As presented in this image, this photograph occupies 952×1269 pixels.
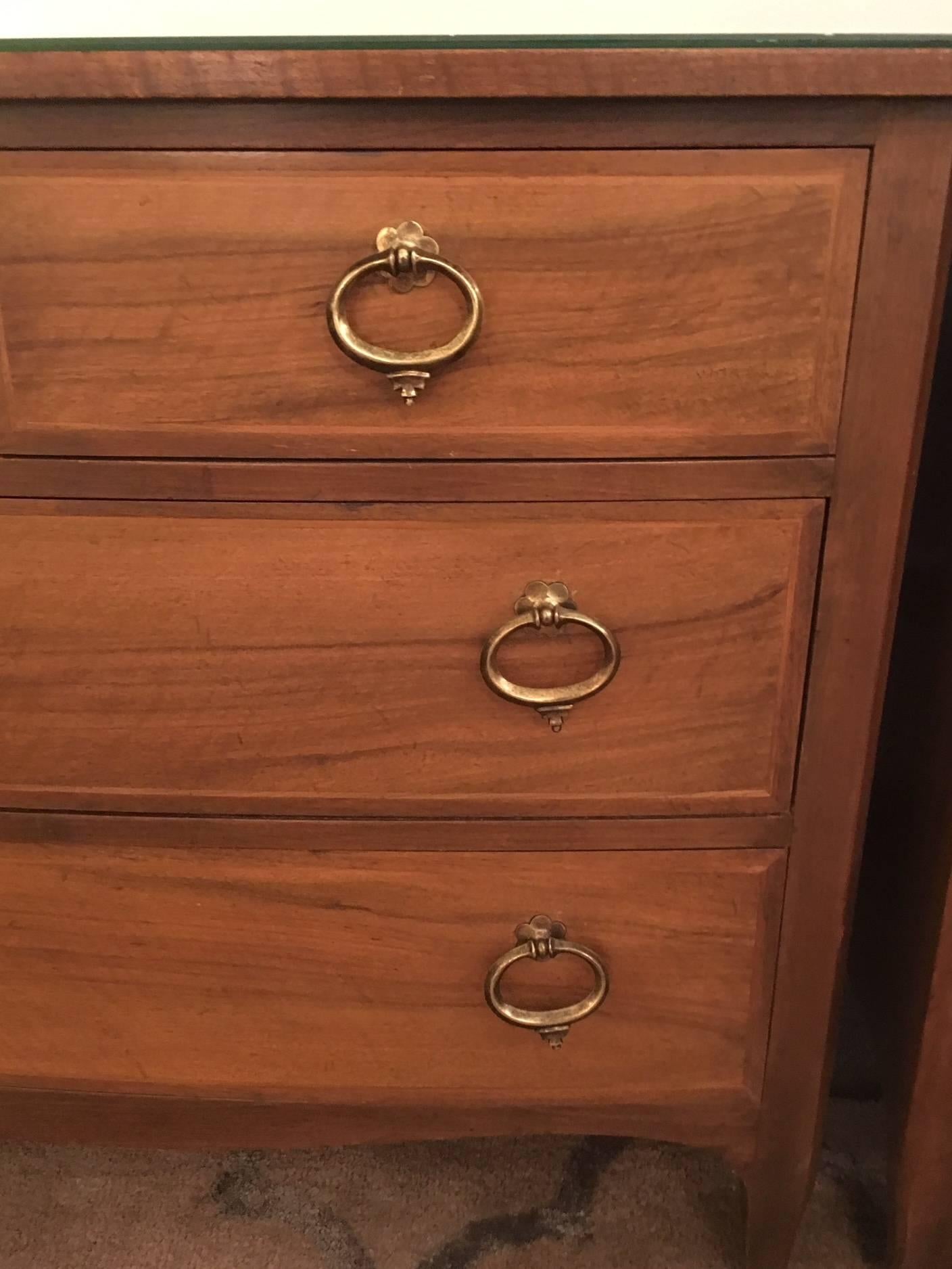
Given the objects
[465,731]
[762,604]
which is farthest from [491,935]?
[762,604]

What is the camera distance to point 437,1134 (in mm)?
766

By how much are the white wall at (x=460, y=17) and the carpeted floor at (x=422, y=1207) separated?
3.29ft

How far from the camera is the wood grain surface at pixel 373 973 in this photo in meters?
0.68

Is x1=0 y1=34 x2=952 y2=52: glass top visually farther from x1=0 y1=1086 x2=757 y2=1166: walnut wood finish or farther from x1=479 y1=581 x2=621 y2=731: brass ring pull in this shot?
x1=0 y1=1086 x2=757 y2=1166: walnut wood finish

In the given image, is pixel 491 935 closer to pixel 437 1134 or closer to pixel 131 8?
pixel 437 1134

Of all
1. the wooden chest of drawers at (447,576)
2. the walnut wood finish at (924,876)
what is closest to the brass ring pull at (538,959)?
the wooden chest of drawers at (447,576)

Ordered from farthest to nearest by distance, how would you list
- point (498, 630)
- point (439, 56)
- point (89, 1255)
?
1. point (89, 1255)
2. point (498, 630)
3. point (439, 56)

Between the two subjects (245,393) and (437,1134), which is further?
(437,1134)

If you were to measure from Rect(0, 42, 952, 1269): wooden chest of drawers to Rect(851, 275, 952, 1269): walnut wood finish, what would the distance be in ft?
0.28

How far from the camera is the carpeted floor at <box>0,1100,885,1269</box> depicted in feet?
2.77

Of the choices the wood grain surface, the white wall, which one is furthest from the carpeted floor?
the white wall

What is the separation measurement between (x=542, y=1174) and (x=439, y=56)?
2.87ft

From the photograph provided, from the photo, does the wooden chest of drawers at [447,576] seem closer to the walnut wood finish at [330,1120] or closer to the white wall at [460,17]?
the walnut wood finish at [330,1120]

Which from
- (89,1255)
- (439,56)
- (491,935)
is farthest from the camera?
(89,1255)
